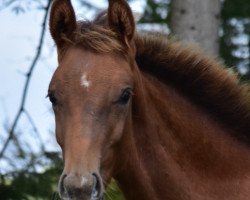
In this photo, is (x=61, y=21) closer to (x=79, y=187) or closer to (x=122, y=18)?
(x=122, y=18)

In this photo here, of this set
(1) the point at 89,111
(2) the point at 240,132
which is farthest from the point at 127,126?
(2) the point at 240,132

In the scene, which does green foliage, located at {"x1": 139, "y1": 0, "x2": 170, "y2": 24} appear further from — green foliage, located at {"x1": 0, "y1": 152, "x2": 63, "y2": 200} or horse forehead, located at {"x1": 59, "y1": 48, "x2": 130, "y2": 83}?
horse forehead, located at {"x1": 59, "y1": 48, "x2": 130, "y2": 83}

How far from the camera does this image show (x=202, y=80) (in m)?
7.77

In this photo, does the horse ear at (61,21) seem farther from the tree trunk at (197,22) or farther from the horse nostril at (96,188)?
the tree trunk at (197,22)

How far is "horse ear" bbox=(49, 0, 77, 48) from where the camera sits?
754 cm

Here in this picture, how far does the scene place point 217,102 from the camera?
25.4 feet

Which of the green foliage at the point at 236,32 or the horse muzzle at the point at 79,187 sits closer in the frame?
the horse muzzle at the point at 79,187

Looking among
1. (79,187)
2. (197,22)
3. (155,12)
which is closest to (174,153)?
(79,187)

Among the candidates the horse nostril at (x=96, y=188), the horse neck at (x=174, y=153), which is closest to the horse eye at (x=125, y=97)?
the horse neck at (x=174, y=153)

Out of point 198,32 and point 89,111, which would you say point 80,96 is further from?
point 198,32

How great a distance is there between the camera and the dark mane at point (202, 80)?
7715 mm

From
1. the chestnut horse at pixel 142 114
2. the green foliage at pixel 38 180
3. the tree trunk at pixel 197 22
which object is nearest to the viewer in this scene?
the chestnut horse at pixel 142 114

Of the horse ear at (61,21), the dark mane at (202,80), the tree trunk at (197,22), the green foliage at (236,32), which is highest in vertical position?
the horse ear at (61,21)

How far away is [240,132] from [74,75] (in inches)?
49.9
